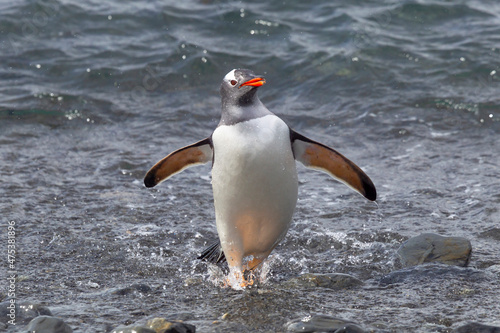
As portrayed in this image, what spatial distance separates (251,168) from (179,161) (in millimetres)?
652

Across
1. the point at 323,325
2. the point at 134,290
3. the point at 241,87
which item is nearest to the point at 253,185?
the point at 241,87

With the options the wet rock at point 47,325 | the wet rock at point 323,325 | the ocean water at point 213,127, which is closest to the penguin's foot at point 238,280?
the ocean water at point 213,127

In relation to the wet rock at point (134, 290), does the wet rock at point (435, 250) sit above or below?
above

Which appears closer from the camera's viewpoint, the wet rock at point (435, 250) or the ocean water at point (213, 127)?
the ocean water at point (213, 127)

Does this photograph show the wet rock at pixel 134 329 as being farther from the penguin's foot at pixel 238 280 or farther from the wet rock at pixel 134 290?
the penguin's foot at pixel 238 280

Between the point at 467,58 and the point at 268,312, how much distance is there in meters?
6.37

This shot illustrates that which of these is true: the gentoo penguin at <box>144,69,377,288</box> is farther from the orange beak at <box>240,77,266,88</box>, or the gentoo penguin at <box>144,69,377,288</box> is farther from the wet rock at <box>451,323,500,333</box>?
Answer: the wet rock at <box>451,323,500,333</box>

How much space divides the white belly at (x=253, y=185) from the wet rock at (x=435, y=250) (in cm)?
81

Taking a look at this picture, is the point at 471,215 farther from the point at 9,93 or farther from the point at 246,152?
the point at 9,93

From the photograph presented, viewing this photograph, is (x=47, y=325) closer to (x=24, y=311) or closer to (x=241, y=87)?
(x=24, y=311)

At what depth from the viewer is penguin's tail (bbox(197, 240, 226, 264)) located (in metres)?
4.53

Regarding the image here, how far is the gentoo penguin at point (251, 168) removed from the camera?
4.02 metres

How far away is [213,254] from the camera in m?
4.55

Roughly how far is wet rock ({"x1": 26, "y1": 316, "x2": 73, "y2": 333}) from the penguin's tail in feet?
4.40
